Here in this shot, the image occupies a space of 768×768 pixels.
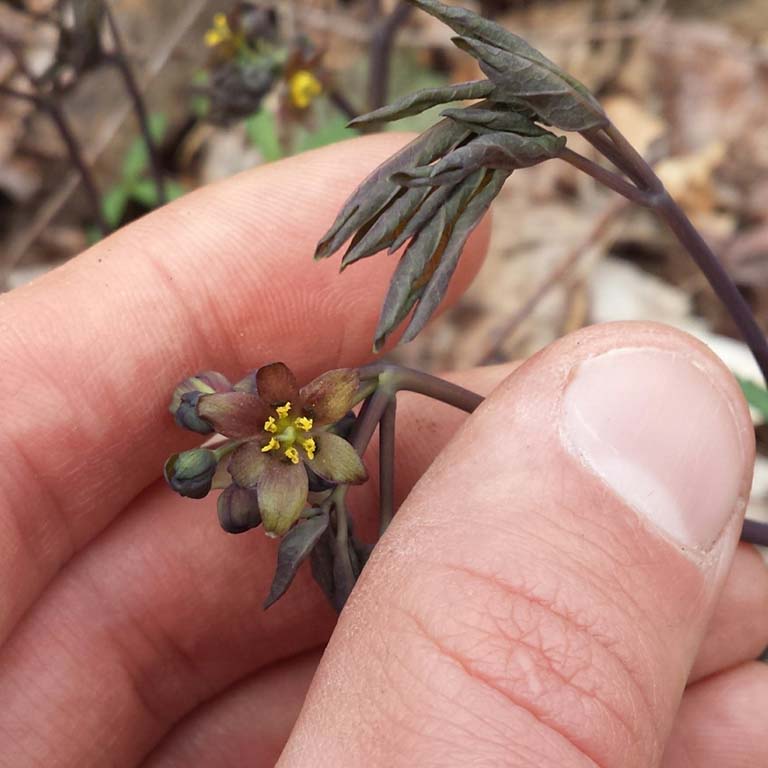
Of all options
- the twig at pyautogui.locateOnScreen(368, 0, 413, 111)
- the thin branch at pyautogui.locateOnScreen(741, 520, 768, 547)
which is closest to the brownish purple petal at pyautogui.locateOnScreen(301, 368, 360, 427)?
the thin branch at pyautogui.locateOnScreen(741, 520, 768, 547)

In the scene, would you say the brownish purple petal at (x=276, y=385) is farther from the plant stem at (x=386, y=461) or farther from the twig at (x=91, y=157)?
the twig at (x=91, y=157)

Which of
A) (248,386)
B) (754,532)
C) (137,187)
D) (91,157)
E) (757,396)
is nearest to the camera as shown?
(248,386)

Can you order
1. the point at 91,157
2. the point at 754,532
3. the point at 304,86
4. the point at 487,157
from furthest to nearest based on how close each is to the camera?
the point at 91,157
the point at 304,86
the point at 754,532
the point at 487,157

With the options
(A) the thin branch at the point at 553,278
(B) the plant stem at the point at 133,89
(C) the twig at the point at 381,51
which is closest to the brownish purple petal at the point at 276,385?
(B) the plant stem at the point at 133,89

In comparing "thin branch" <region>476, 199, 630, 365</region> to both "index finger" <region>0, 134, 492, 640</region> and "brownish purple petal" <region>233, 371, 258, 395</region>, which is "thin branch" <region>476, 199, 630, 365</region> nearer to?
"index finger" <region>0, 134, 492, 640</region>

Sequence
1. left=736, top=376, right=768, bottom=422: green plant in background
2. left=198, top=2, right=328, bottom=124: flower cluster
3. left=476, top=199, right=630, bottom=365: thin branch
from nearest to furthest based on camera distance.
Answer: left=736, top=376, right=768, bottom=422: green plant in background → left=198, top=2, right=328, bottom=124: flower cluster → left=476, top=199, right=630, bottom=365: thin branch

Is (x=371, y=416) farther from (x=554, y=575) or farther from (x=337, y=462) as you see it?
(x=554, y=575)

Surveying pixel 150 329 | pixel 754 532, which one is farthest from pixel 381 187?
pixel 754 532
